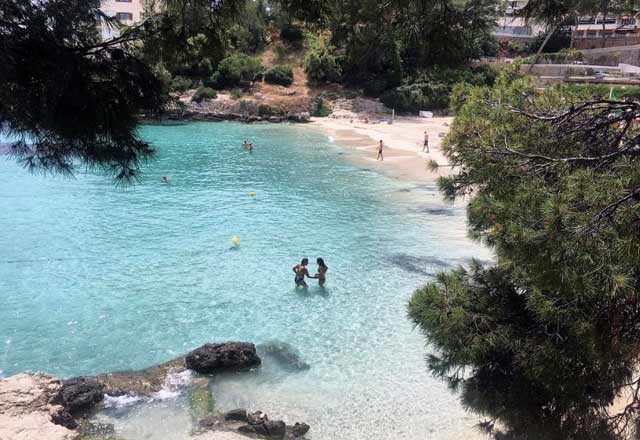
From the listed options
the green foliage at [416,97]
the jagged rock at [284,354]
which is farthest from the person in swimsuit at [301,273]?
the green foliage at [416,97]

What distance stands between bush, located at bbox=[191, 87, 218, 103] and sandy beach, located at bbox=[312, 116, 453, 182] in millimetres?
9378

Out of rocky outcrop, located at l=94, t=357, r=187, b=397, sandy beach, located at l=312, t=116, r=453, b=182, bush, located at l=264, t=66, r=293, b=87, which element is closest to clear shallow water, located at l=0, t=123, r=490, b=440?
rocky outcrop, located at l=94, t=357, r=187, b=397

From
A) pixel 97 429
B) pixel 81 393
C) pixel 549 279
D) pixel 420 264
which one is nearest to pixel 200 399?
pixel 97 429

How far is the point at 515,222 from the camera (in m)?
3.75

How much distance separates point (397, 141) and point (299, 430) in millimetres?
28461

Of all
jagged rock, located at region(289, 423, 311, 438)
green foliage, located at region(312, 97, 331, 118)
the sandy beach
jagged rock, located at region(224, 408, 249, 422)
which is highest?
green foliage, located at region(312, 97, 331, 118)

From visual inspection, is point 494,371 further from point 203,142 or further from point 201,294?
point 203,142

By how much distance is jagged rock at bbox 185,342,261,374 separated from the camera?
9375mm

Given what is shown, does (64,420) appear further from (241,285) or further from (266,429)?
(241,285)

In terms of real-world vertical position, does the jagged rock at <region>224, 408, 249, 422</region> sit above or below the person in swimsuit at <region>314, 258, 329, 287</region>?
below

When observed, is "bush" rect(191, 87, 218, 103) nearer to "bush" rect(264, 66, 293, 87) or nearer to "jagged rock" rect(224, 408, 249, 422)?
"bush" rect(264, 66, 293, 87)

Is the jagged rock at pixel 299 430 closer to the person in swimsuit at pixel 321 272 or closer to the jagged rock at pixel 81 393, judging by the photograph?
the jagged rock at pixel 81 393

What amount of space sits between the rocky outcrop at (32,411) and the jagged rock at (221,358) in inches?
98.6

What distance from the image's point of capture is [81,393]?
8211 mm
